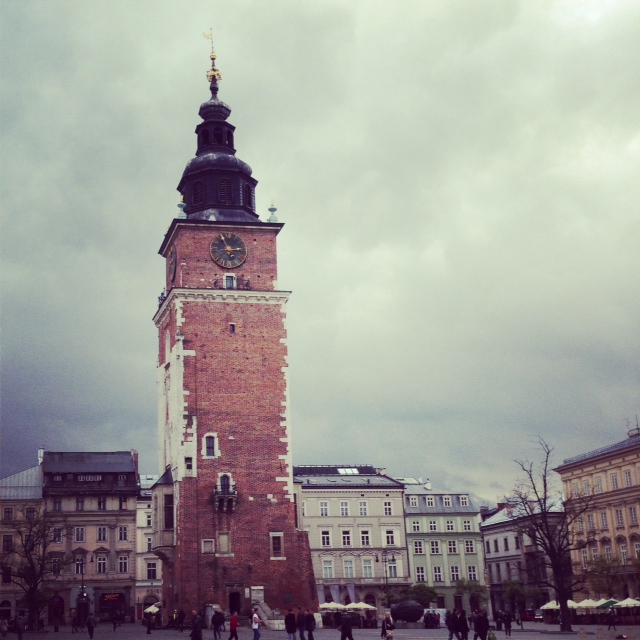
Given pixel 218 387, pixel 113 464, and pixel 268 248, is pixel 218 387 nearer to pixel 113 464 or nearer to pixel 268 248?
pixel 268 248

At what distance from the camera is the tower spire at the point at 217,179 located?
64.2m

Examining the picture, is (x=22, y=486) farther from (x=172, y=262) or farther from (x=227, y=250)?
(x=227, y=250)

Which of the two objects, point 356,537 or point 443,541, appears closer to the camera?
point 356,537

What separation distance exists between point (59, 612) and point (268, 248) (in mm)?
42712

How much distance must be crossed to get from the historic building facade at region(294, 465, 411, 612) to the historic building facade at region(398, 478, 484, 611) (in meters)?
6.39

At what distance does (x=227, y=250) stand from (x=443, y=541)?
47.8 meters

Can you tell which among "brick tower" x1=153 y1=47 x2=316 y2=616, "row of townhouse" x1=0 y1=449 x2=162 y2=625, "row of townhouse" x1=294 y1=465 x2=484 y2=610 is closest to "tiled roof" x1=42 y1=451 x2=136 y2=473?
"row of townhouse" x1=0 y1=449 x2=162 y2=625

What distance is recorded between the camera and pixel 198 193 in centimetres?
6519

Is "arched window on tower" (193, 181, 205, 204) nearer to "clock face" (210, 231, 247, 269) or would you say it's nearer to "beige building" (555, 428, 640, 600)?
"clock face" (210, 231, 247, 269)

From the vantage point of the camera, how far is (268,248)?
63719 millimetres

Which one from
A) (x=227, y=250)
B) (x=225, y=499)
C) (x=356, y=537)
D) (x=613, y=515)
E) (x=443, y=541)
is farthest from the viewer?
(x=443, y=541)

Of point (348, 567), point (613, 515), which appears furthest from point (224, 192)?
point (613, 515)

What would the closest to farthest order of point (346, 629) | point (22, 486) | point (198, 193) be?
1. point (346, 629)
2. point (198, 193)
3. point (22, 486)

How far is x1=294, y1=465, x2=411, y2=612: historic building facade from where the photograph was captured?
87.2m
